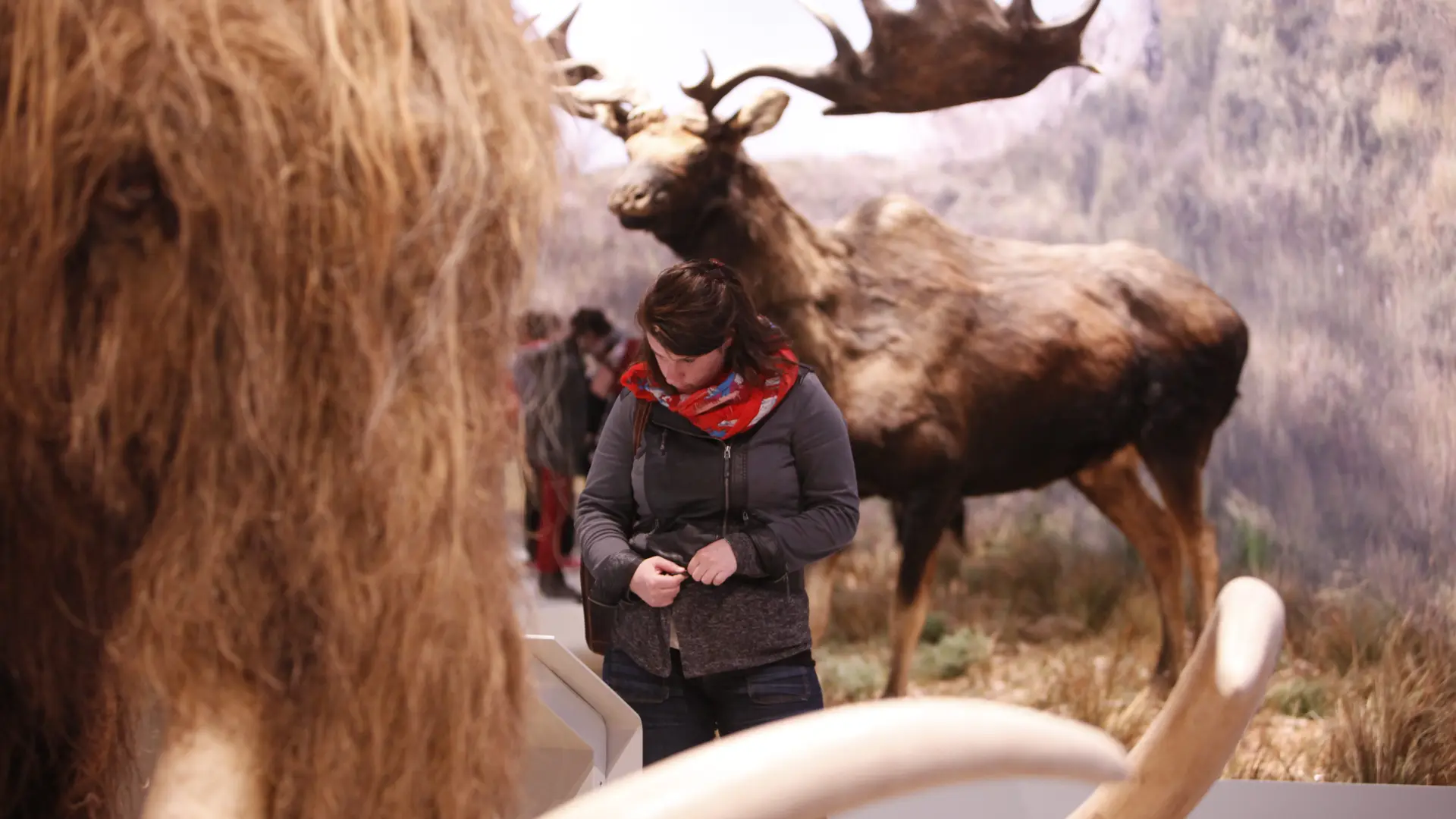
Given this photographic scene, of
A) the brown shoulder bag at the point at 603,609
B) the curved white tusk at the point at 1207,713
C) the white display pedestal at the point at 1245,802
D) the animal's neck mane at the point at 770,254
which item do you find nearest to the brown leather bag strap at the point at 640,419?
the brown shoulder bag at the point at 603,609

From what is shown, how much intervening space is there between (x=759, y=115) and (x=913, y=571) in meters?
1.13

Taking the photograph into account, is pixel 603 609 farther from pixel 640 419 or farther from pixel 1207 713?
pixel 1207 713

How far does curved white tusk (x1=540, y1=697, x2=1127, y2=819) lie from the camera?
33cm

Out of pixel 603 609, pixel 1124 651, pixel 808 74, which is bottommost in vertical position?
pixel 1124 651

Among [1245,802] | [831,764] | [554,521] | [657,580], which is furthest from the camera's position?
[1245,802]

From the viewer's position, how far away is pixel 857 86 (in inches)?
106

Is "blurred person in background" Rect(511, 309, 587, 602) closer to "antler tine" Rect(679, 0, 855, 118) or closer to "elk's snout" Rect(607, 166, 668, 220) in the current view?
"elk's snout" Rect(607, 166, 668, 220)

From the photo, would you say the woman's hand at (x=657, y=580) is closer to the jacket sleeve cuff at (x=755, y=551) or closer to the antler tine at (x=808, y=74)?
the jacket sleeve cuff at (x=755, y=551)

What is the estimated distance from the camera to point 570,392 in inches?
97.2

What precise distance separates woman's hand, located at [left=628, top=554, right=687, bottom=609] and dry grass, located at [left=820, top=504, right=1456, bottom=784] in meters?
1.58

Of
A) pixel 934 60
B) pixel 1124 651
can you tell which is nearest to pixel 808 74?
pixel 934 60

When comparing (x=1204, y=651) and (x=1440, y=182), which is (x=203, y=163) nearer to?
(x=1204, y=651)

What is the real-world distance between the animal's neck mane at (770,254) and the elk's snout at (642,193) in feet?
0.31

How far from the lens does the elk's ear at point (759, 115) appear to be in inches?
101
